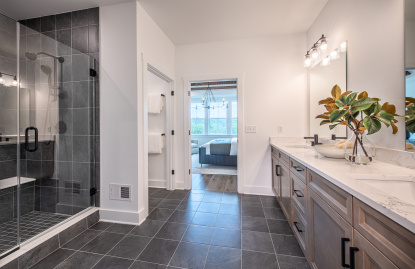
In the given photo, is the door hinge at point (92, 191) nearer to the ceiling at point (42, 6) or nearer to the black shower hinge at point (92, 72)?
the black shower hinge at point (92, 72)

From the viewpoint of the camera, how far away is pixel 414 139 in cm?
105

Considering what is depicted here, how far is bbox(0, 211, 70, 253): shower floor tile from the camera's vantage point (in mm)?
1400

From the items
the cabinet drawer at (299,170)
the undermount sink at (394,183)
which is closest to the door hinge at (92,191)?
the cabinet drawer at (299,170)

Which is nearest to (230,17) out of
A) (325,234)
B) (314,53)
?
(314,53)

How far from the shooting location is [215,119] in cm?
746

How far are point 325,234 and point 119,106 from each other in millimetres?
2233

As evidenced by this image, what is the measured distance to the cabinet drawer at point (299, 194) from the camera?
1.27m

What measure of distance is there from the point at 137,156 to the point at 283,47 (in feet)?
8.97

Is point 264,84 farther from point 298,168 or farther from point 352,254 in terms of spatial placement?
point 352,254

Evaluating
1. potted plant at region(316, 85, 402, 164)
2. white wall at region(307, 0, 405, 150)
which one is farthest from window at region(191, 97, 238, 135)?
potted plant at region(316, 85, 402, 164)

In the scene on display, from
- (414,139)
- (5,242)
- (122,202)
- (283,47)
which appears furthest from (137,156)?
(283,47)

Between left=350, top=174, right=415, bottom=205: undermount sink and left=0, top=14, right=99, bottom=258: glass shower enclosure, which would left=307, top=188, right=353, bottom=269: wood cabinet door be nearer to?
left=350, top=174, right=415, bottom=205: undermount sink

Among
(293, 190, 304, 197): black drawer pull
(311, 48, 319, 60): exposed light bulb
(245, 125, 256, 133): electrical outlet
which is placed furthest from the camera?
(245, 125, 256, 133): electrical outlet

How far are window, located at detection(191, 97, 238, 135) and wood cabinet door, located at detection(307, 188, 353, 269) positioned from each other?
609 cm
